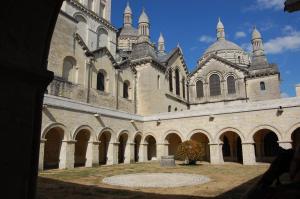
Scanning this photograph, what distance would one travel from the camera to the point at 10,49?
307 cm

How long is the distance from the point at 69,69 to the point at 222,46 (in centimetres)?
3441

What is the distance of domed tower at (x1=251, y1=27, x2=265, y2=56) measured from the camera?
117ft

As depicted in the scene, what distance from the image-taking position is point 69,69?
2331 centimetres

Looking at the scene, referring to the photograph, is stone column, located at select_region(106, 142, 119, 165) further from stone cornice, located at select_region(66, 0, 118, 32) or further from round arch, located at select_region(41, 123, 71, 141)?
stone cornice, located at select_region(66, 0, 118, 32)

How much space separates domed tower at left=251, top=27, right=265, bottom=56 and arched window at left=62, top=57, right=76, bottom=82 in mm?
24601

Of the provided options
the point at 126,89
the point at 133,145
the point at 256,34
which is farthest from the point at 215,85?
the point at 133,145

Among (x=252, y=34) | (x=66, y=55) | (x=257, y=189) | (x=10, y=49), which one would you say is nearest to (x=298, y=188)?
(x=257, y=189)

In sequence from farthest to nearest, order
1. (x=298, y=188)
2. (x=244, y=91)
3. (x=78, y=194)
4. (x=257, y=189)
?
(x=244, y=91)
(x=78, y=194)
(x=257, y=189)
(x=298, y=188)

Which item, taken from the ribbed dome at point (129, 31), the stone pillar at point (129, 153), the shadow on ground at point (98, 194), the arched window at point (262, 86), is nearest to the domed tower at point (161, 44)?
the ribbed dome at point (129, 31)

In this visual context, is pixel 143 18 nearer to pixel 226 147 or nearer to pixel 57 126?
pixel 226 147

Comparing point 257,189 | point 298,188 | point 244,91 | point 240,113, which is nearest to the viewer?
point 298,188

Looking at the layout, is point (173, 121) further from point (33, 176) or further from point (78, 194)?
point (33, 176)

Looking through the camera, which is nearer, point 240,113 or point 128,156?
point 240,113

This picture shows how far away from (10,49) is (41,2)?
74 cm
